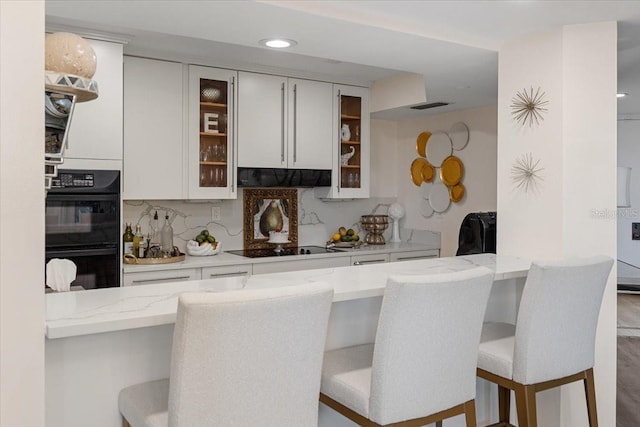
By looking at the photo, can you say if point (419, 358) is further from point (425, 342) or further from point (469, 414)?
point (469, 414)

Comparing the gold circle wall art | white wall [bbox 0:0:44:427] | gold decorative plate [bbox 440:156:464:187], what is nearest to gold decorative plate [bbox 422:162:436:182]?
the gold circle wall art

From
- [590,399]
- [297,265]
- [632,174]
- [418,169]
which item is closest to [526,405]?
[590,399]

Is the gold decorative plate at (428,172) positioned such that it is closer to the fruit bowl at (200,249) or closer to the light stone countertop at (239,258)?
the light stone countertop at (239,258)

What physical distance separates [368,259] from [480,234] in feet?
4.02

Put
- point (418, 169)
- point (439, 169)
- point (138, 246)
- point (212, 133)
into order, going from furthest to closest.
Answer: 1. point (418, 169)
2. point (439, 169)
3. point (212, 133)
4. point (138, 246)

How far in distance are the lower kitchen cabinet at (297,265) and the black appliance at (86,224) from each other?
1.10m

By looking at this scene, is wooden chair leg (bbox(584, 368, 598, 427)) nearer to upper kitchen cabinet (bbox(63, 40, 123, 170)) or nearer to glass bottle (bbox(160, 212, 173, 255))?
upper kitchen cabinet (bbox(63, 40, 123, 170))

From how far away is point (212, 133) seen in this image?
157 inches

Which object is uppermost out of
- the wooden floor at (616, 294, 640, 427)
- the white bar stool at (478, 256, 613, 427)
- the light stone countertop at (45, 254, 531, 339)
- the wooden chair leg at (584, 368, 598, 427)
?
the light stone countertop at (45, 254, 531, 339)

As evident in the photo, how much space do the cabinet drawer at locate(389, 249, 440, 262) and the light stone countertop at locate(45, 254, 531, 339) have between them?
1.96 m

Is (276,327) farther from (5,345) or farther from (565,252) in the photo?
(565,252)

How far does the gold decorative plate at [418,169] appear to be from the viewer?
521 centimetres

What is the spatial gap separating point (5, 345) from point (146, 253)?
2.75m

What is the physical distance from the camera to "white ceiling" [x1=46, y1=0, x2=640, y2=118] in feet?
7.88
